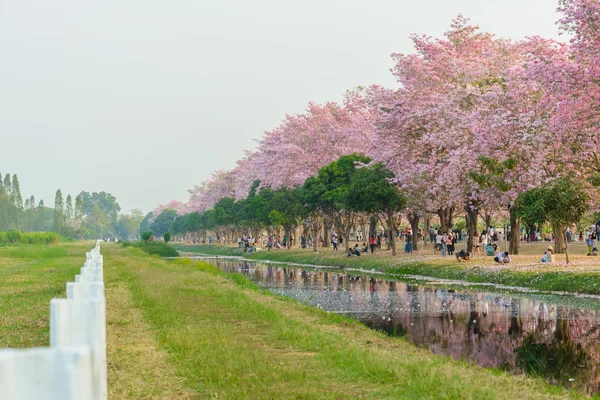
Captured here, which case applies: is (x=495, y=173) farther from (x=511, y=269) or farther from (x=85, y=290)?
(x=85, y=290)

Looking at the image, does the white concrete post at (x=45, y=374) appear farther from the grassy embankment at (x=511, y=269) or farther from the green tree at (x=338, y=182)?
the green tree at (x=338, y=182)

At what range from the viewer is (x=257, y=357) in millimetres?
11461

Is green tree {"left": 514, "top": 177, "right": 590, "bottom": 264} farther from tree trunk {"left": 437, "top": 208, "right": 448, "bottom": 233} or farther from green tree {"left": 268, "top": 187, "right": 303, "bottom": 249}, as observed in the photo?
green tree {"left": 268, "top": 187, "right": 303, "bottom": 249}

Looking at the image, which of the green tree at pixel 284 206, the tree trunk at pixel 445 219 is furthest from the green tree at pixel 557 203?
the green tree at pixel 284 206

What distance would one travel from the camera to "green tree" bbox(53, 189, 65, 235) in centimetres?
18175

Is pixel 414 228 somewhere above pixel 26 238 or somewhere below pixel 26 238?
above

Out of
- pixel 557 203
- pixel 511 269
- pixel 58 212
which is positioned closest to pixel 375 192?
pixel 511 269

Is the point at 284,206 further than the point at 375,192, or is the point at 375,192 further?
the point at 284,206

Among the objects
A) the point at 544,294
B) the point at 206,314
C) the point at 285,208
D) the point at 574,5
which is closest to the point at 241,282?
the point at 544,294

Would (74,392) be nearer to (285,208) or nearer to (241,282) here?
(241,282)

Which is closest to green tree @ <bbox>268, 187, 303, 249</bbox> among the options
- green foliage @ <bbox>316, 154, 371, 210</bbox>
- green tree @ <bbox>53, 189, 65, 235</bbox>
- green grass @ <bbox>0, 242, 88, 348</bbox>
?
green foliage @ <bbox>316, 154, 371, 210</bbox>

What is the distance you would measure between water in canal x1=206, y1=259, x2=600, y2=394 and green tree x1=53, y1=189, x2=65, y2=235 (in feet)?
520

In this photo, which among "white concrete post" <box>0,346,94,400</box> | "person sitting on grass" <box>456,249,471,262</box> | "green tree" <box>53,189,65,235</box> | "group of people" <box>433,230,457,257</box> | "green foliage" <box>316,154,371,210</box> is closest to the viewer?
"white concrete post" <box>0,346,94,400</box>

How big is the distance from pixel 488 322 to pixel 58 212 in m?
175
